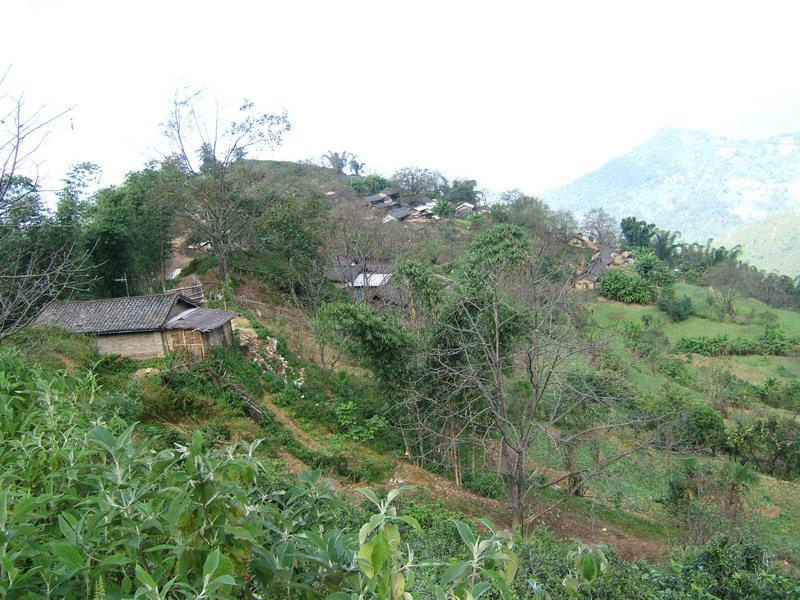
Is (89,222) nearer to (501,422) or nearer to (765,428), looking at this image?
(501,422)

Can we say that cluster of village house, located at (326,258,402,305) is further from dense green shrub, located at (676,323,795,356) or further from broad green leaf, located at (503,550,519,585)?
broad green leaf, located at (503,550,519,585)

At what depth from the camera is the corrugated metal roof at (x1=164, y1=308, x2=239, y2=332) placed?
13.2m

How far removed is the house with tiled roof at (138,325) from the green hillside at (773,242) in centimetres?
8198

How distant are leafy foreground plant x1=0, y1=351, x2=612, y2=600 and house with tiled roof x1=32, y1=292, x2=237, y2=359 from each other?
1210cm

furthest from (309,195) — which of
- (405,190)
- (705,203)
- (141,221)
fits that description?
(705,203)

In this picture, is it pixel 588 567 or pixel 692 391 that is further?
pixel 692 391

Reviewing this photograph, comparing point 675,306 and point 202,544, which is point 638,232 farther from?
point 202,544

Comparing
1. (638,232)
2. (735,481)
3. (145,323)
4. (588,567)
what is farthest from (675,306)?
(588,567)

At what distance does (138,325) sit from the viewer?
43.3 ft

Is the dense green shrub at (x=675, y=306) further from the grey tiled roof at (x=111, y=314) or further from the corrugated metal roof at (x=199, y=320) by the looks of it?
the grey tiled roof at (x=111, y=314)

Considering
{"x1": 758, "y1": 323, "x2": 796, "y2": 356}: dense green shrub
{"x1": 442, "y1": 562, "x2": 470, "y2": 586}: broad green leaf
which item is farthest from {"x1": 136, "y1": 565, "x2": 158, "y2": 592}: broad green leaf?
{"x1": 758, "y1": 323, "x2": 796, "y2": 356}: dense green shrub

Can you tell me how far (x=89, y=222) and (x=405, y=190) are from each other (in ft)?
138

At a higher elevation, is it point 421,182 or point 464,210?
point 421,182

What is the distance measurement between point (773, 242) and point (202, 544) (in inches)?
4169
